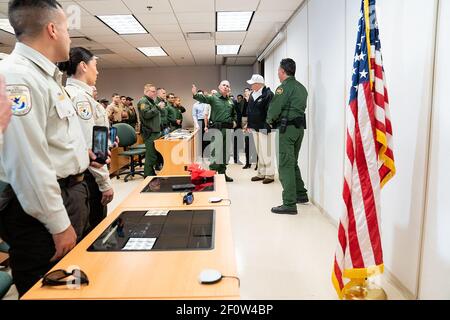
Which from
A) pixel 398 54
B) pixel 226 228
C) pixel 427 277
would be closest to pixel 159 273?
pixel 226 228

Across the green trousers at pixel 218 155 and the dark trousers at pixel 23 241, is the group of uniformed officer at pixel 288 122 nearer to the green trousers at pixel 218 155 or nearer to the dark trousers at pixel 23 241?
the green trousers at pixel 218 155

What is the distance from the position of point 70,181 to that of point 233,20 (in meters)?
4.74

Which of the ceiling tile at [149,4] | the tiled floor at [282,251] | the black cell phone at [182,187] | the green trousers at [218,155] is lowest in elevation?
the tiled floor at [282,251]

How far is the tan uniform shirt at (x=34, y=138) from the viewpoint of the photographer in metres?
1.09

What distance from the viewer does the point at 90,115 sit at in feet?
6.57

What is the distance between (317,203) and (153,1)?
3.37 m

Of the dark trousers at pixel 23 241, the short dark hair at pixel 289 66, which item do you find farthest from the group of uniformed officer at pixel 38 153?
the short dark hair at pixel 289 66

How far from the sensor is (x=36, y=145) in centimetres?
112

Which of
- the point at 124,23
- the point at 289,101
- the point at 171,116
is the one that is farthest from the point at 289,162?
the point at 171,116

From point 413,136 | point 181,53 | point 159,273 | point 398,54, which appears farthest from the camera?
point 181,53

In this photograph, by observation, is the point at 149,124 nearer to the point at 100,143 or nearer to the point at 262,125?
the point at 262,125

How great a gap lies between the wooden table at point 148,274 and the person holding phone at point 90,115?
0.69 meters

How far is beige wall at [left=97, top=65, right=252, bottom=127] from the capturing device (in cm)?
1143
